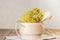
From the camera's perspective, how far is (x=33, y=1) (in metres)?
3.18

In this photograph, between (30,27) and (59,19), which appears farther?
(59,19)

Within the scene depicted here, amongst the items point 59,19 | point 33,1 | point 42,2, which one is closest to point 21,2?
point 33,1

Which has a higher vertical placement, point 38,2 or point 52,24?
point 38,2

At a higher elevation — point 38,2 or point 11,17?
point 38,2

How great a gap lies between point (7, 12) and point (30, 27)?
2.26 meters

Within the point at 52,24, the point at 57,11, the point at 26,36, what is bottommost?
the point at 26,36

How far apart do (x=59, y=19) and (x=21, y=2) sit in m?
0.93

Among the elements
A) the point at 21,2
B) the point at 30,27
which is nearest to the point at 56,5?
the point at 21,2

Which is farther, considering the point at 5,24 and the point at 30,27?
the point at 5,24

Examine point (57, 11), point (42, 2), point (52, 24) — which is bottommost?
point (52, 24)

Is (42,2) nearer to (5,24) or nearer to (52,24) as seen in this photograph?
(52,24)

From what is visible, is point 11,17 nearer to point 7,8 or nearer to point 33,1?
point 7,8

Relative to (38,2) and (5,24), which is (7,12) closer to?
(5,24)

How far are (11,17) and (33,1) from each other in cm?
60
